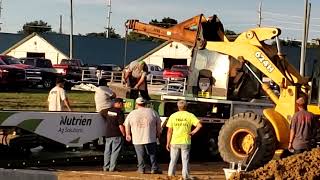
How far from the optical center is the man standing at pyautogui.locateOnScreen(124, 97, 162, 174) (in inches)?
533

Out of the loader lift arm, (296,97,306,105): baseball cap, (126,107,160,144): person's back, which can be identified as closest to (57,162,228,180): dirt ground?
the loader lift arm

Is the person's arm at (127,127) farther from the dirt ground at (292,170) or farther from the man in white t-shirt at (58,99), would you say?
the dirt ground at (292,170)

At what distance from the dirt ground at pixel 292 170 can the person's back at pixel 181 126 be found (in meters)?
1.67

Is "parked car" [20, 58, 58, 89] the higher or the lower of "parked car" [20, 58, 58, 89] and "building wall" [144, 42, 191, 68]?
the lower

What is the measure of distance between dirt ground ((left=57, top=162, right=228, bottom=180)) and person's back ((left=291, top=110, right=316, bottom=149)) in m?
1.96

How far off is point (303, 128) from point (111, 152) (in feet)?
13.5

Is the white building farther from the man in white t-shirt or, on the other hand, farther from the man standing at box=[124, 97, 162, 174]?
the man standing at box=[124, 97, 162, 174]

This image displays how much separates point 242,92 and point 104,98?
12.3 ft

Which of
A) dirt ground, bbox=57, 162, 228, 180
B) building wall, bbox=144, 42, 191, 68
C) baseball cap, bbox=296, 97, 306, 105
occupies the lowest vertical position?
dirt ground, bbox=57, 162, 228, 180

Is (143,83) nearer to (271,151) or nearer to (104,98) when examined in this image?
(104,98)

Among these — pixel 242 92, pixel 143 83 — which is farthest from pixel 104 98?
pixel 242 92

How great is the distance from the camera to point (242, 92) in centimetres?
1666

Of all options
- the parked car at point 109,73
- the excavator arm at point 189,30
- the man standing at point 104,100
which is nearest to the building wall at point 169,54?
the parked car at point 109,73

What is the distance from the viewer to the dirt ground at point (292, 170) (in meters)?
10.9
